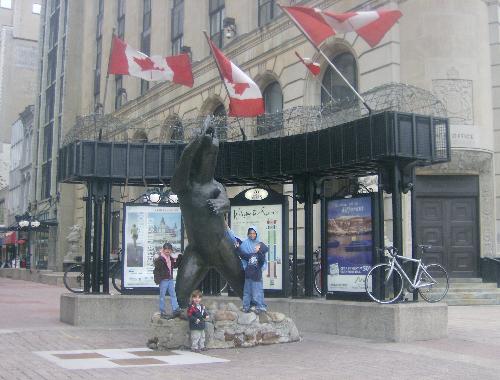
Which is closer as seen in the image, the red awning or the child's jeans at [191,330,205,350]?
the child's jeans at [191,330,205,350]

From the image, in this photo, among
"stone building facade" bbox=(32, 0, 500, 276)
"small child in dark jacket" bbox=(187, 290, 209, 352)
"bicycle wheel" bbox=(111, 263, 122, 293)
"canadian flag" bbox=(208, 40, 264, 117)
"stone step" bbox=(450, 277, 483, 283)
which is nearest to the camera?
"small child in dark jacket" bbox=(187, 290, 209, 352)

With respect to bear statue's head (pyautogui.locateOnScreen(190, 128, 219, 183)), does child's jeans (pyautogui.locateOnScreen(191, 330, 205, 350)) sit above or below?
below

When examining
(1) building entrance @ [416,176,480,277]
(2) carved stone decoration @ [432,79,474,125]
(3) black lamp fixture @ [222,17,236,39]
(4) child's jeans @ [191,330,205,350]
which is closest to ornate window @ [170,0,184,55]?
(3) black lamp fixture @ [222,17,236,39]

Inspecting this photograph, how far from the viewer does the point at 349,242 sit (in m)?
13.4

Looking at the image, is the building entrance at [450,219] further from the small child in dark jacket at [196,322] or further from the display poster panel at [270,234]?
the small child in dark jacket at [196,322]

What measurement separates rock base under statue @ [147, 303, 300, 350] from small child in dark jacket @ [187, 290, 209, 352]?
199 mm

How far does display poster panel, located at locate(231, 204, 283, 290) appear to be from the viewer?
1480 cm

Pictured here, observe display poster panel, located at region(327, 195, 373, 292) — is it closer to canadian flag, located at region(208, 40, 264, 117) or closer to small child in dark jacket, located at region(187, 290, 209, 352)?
canadian flag, located at region(208, 40, 264, 117)

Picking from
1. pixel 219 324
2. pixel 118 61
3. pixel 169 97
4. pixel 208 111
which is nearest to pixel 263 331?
pixel 219 324

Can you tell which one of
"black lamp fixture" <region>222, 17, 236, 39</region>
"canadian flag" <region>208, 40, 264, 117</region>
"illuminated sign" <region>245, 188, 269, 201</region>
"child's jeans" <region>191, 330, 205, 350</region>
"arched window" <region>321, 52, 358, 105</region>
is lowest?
"child's jeans" <region>191, 330, 205, 350</region>

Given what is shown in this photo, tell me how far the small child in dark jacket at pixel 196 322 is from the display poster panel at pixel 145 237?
5.13 m

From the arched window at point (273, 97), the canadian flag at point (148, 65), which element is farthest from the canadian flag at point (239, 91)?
the arched window at point (273, 97)

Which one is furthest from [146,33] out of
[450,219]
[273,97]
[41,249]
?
[41,249]

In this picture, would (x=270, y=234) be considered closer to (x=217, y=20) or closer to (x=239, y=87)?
(x=239, y=87)
